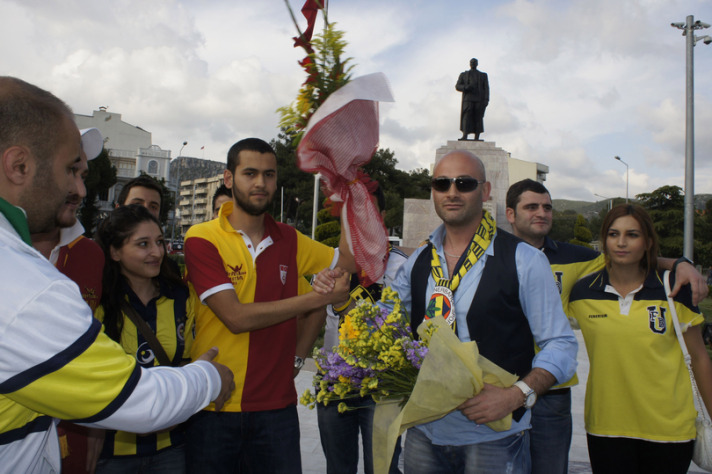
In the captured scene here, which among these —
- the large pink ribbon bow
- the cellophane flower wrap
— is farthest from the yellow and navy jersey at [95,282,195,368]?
the large pink ribbon bow

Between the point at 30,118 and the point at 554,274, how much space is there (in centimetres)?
313

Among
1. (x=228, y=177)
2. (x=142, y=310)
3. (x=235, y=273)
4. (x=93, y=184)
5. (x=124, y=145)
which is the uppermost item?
(x=124, y=145)

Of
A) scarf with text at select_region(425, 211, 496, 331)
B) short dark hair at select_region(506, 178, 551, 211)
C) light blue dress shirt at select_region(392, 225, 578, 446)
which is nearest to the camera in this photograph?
light blue dress shirt at select_region(392, 225, 578, 446)

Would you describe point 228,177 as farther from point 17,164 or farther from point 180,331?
point 17,164

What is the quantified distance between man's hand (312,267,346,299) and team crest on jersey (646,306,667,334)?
184 cm

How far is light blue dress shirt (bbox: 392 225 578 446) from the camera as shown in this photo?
7.06 feet

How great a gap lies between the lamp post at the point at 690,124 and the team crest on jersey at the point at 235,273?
1379 centimetres

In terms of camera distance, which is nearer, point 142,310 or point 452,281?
point 452,281

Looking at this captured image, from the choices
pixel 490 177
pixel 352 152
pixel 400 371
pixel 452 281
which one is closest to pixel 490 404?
pixel 400 371

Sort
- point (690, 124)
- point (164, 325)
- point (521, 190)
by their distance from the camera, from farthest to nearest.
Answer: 1. point (690, 124)
2. point (521, 190)
3. point (164, 325)

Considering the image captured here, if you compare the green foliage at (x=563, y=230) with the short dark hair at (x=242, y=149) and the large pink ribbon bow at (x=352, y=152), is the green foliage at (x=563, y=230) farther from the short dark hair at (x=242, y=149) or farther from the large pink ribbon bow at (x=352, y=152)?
the large pink ribbon bow at (x=352, y=152)

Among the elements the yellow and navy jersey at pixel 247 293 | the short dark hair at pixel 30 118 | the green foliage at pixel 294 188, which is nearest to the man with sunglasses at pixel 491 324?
the yellow and navy jersey at pixel 247 293

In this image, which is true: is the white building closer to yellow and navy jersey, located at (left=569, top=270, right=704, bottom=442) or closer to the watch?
yellow and navy jersey, located at (left=569, top=270, right=704, bottom=442)

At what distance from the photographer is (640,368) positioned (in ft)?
9.49
